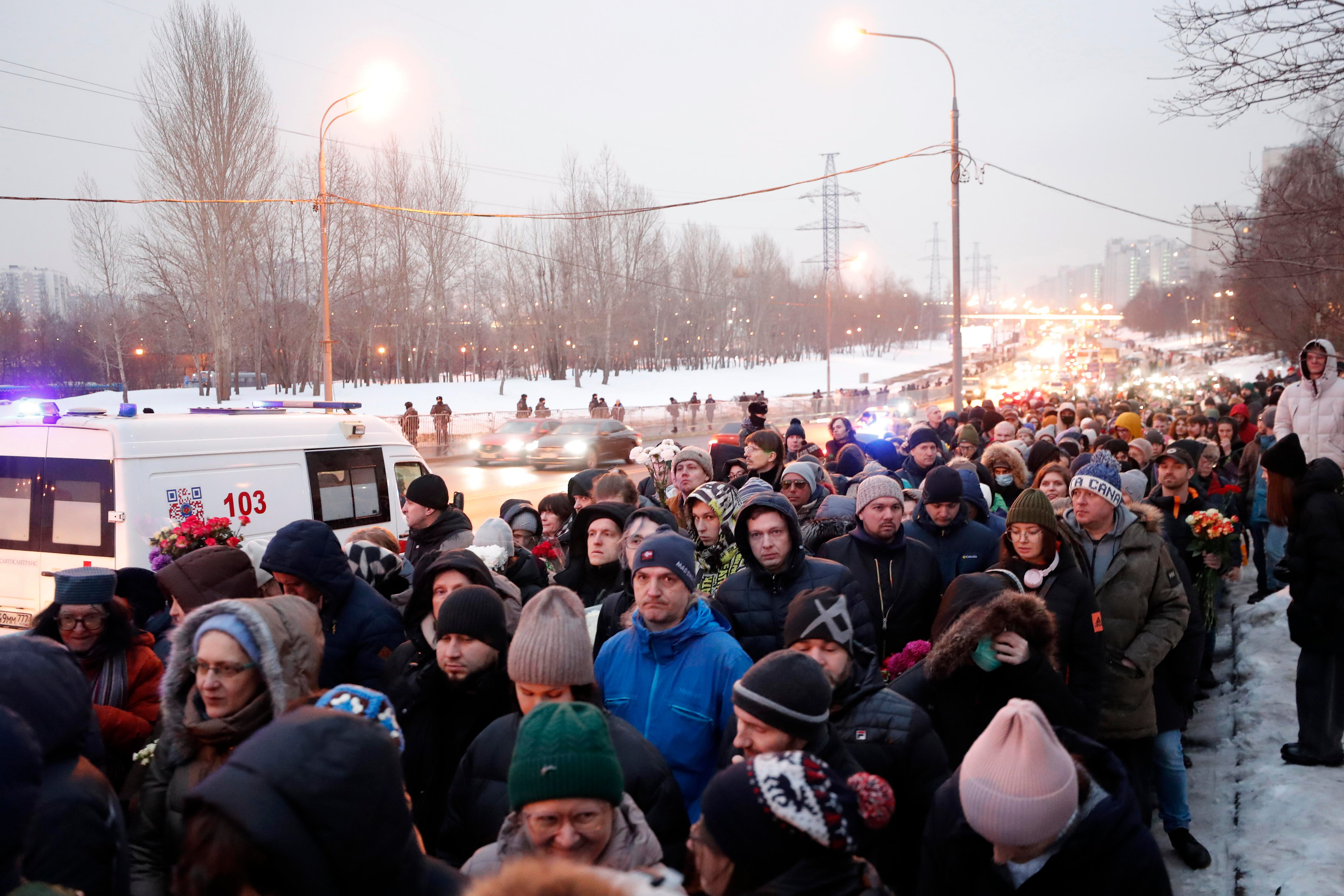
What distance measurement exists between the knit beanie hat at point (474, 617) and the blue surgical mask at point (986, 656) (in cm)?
175

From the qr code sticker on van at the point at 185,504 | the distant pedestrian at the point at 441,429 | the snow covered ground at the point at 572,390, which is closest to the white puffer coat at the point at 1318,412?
the qr code sticker on van at the point at 185,504

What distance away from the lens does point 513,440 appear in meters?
29.4

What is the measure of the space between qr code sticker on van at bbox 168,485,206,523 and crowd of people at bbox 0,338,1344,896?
2.58 meters

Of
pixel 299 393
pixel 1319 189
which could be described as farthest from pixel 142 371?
pixel 1319 189

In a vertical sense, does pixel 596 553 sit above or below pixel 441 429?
above

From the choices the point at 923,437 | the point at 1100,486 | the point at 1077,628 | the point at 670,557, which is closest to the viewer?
the point at 670,557

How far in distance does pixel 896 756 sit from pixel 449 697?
163 cm

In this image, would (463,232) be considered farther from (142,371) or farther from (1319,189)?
(1319,189)

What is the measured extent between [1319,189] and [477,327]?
7984 centimetres

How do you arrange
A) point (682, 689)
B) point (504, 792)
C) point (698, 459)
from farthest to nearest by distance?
point (698, 459), point (682, 689), point (504, 792)

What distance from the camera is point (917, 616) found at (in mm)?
4973

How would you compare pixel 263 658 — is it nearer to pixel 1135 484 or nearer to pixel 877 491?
pixel 877 491

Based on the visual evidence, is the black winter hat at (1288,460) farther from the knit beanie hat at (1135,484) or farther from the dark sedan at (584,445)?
the dark sedan at (584,445)

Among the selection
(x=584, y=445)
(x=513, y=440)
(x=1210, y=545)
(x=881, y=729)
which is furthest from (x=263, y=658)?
(x=513, y=440)
